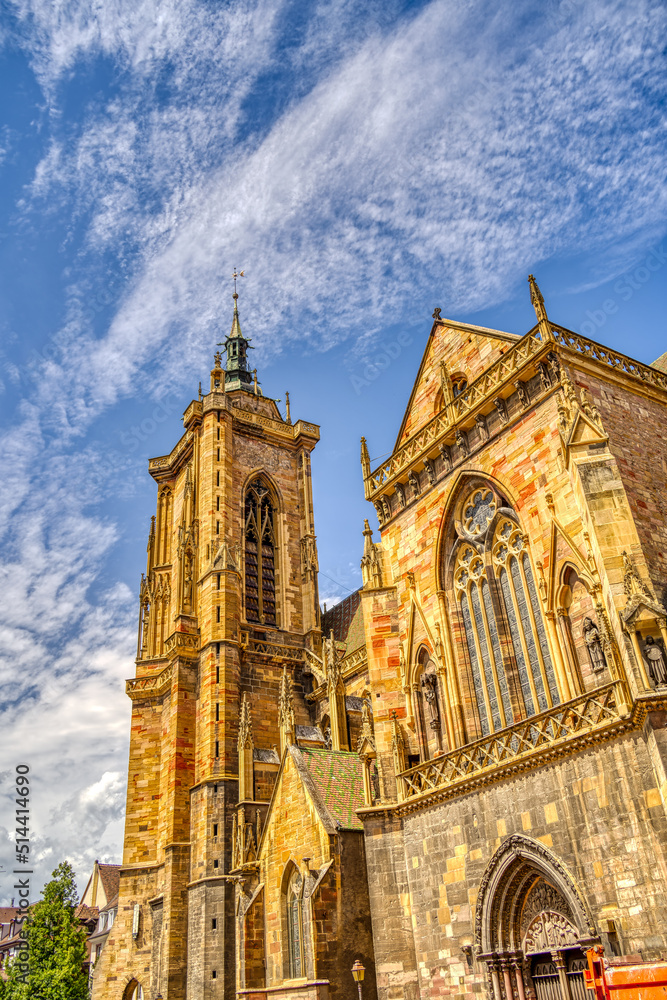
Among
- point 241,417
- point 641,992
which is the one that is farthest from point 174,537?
point 641,992

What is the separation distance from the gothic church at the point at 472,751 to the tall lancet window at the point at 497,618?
6 centimetres

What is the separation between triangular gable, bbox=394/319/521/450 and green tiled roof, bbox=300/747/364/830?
26.8 feet

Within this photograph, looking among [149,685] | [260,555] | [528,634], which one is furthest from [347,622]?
[528,634]

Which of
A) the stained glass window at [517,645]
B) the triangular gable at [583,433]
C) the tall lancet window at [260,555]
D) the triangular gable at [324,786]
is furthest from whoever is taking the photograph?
the tall lancet window at [260,555]

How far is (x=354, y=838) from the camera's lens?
1806 cm

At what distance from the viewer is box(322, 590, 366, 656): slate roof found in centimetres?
3259

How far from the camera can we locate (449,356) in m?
20.6

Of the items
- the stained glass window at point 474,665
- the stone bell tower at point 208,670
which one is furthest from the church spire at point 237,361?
the stained glass window at point 474,665

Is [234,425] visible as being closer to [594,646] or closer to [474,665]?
[474,665]

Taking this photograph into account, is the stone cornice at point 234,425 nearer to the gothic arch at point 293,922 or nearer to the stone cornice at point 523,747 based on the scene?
the gothic arch at point 293,922

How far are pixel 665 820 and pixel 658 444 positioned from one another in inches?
301

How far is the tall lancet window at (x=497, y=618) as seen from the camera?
15398mm

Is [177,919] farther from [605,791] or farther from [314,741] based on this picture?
[605,791]

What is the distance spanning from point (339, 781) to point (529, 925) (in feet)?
23.8
